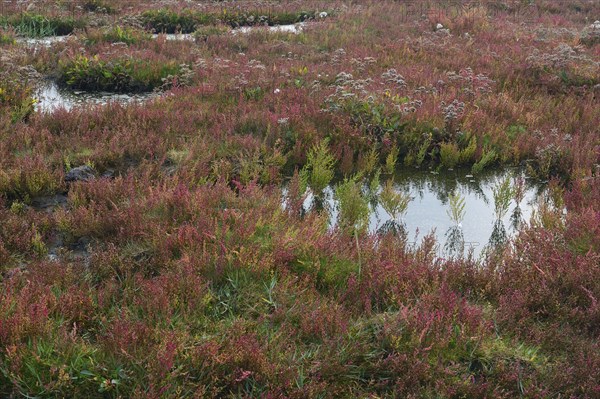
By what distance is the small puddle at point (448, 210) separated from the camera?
7.05 m

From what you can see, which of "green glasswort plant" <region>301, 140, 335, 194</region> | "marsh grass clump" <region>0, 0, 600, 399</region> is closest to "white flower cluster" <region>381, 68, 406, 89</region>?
"marsh grass clump" <region>0, 0, 600, 399</region>

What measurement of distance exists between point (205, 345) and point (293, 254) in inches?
62.6

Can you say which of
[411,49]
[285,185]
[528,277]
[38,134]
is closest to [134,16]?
[411,49]

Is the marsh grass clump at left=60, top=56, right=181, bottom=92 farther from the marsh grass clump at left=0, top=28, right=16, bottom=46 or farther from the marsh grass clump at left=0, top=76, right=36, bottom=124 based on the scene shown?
the marsh grass clump at left=0, top=28, right=16, bottom=46

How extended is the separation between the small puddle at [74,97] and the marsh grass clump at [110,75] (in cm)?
29

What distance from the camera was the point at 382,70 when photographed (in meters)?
12.8

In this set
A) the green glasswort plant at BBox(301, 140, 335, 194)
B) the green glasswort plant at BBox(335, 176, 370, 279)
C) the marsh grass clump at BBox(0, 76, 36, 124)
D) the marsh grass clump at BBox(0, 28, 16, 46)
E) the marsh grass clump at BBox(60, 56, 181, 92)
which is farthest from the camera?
the marsh grass clump at BBox(0, 28, 16, 46)

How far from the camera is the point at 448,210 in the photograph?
782 centimetres

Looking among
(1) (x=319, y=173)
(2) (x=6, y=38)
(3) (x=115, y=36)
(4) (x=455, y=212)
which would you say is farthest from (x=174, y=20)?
(4) (x=455, y=212)

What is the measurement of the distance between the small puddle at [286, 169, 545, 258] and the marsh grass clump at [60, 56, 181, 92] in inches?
219

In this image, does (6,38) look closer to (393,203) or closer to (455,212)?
(393,203)

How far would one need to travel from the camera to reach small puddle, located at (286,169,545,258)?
277 inches

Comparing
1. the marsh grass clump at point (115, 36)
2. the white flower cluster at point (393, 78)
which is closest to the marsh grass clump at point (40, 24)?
the marsh grass clump at point (115, 36)

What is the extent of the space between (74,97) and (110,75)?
0.88m
